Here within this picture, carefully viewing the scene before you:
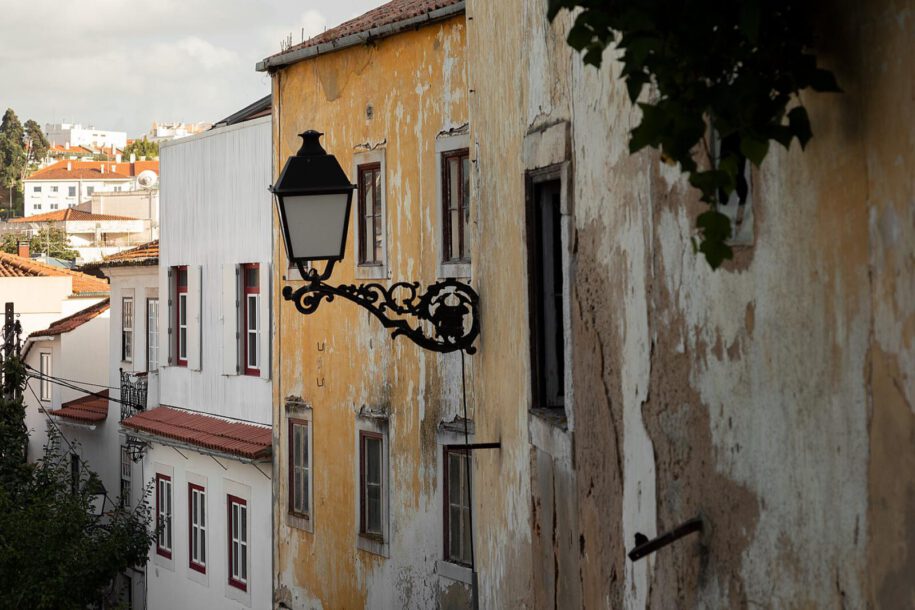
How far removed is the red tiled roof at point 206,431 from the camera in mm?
17516

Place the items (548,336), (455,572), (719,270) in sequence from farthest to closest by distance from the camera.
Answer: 1. (455,572)
2. (548,336)
3. (719,270)

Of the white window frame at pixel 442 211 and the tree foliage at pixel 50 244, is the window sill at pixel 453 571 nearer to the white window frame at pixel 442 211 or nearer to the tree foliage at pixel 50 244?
the white window frame at pixel 442 211

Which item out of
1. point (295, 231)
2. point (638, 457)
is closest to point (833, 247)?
point (638, 457)

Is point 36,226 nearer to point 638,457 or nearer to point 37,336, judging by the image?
point 37,336

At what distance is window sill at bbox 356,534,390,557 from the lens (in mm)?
14328

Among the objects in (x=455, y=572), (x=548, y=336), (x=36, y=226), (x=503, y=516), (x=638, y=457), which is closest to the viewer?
(x=638, y=457)

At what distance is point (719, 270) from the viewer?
3.76 m

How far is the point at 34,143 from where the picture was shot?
164 meters

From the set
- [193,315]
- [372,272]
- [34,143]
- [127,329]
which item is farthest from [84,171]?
[372,272]

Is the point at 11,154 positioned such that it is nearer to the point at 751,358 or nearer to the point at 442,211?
the point at 442,211

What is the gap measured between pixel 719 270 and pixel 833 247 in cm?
66

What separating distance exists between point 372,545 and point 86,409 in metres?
15.3

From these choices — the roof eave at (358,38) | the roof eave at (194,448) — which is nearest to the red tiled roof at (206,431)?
the roof eave at (194,448)

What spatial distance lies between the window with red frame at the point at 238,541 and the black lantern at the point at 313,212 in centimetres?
1113
